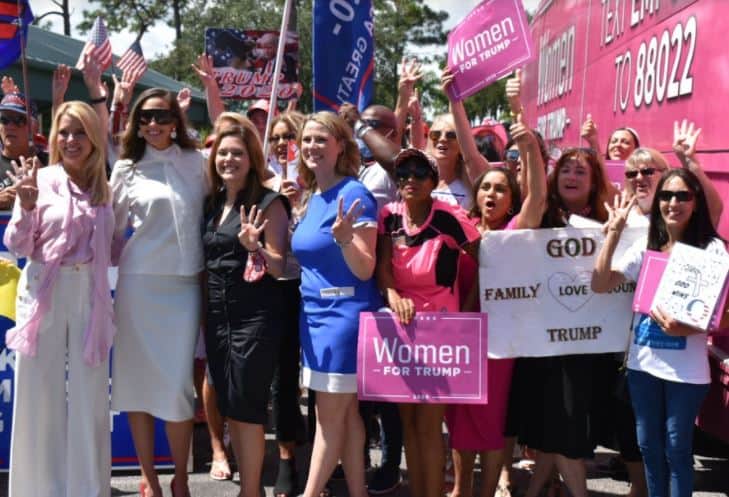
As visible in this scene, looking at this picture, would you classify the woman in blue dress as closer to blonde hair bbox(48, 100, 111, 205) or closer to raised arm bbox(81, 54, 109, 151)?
blonde hair bbox(48, 100, 111, 205)

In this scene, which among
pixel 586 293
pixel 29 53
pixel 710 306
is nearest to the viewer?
pixel 710 306

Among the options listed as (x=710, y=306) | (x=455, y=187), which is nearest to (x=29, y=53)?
(x=455, y=187)

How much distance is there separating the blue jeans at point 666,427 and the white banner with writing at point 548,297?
1.17 feet

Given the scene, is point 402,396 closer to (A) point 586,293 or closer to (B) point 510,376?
(B) point 510,376

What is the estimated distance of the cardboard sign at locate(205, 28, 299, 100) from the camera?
11.7 meters

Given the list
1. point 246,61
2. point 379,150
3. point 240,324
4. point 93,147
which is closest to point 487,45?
point 379,150

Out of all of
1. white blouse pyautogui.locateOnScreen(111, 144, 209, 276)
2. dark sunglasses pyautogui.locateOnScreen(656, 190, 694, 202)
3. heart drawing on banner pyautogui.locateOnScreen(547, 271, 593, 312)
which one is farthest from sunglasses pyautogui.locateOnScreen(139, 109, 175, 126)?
dark sunglasses pyautogui.locateOnScreen(656, 190, 694, 202)

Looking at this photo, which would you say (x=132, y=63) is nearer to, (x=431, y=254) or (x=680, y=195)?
(x=431, y=254)

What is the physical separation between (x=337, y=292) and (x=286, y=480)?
4.68 ft

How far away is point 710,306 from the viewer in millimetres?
3691

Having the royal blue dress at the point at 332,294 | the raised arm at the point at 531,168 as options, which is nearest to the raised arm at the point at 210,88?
the royal blue dress at the point at 332,294

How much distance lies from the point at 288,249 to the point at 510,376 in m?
1.29

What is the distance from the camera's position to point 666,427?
12.8ft

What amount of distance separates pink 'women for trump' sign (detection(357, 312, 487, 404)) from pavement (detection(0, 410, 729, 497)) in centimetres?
122
